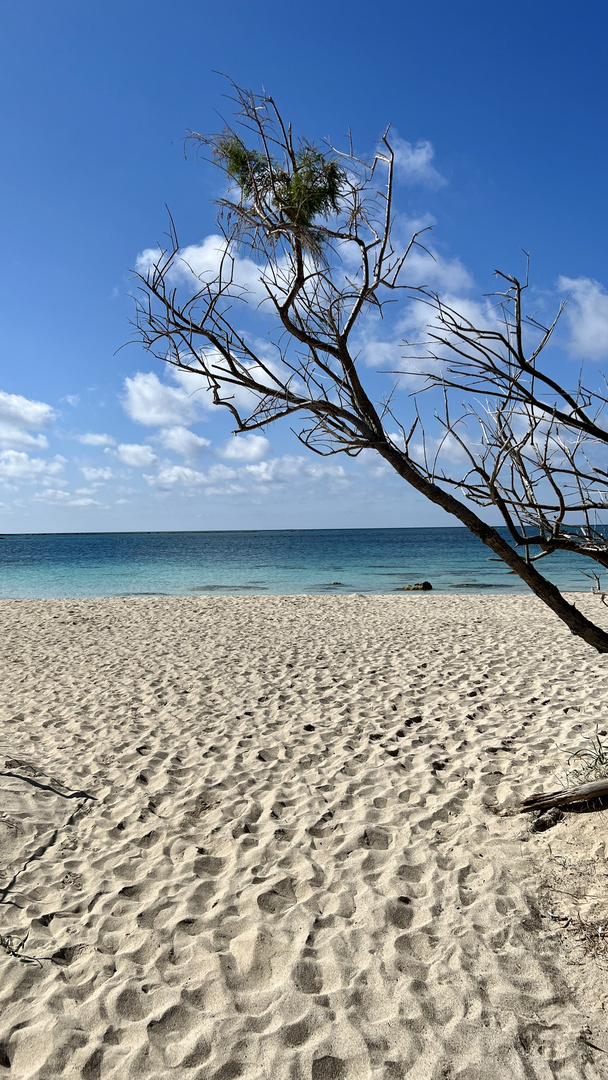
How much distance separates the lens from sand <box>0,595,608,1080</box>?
8.14 feet

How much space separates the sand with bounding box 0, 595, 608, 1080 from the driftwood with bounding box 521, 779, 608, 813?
0.10m

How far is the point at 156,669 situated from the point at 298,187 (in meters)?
7.43

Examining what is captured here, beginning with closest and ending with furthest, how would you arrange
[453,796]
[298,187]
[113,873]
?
[298,187] < [113,873] < [453,796]

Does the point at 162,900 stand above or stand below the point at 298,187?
below

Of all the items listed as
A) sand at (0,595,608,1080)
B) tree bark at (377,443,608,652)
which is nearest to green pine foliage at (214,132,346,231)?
tree bark at (377,443,608,652)

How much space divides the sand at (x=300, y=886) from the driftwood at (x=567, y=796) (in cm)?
10

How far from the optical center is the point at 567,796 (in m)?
3.91

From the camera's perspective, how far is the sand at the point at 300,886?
248 cm

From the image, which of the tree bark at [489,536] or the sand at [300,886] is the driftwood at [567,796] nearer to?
Result: the sand at [300,886]

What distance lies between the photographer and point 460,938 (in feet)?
9.99

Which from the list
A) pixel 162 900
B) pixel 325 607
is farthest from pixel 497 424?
pixel 325 607

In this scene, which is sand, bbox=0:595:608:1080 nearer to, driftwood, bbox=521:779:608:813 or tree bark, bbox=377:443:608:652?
driftwood, bbox=521:779:608:813

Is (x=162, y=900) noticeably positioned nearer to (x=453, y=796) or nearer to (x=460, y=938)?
(x=460, y=938)

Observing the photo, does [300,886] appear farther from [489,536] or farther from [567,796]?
[489,536]
